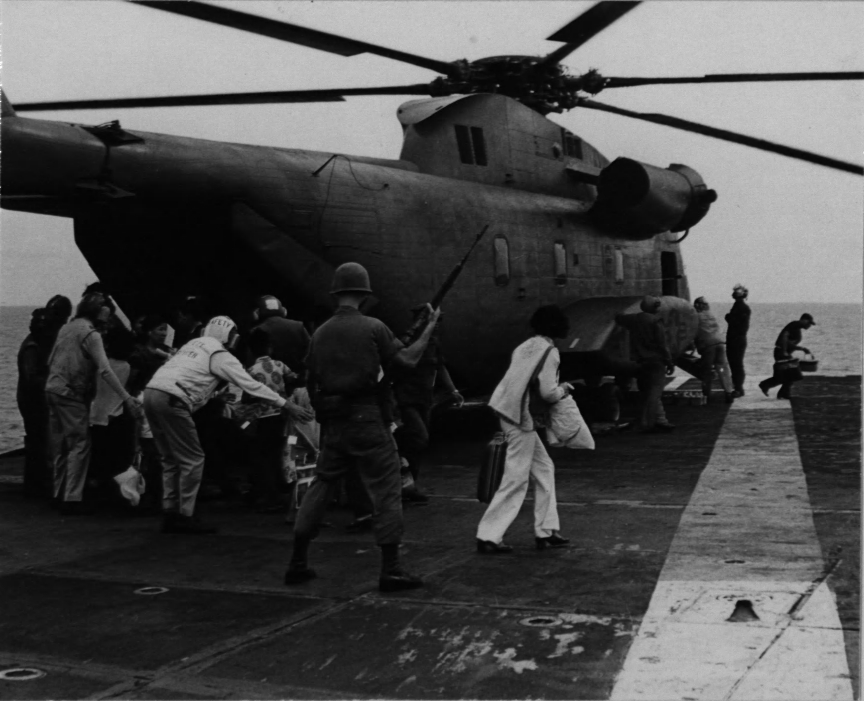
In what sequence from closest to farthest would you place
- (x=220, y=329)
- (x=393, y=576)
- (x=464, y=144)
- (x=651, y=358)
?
(x=393, y=576)
(x=220, y=329)
(x=464, y=144)
(x=651, y=358)

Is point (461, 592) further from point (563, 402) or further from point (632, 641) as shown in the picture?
point (563, 402)

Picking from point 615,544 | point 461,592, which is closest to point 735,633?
point 461,592

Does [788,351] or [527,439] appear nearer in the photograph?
[527,439]

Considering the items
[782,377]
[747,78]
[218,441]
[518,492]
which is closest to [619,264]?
[782,377]

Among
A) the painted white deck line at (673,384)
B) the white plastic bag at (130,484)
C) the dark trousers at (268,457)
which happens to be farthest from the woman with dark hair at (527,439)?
the painted white deck line at (673,384)

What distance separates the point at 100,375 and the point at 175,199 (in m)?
1.89

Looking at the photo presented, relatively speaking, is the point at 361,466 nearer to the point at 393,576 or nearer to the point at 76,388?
the point at 393,576

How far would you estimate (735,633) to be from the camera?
4723mm

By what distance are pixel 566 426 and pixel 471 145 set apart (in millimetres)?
6756

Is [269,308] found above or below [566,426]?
above

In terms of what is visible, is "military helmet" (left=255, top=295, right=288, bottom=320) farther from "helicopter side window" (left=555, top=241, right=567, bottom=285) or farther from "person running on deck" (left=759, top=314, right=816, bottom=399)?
"person running on deck" (left=759, top=314, right=816, bottom=399)

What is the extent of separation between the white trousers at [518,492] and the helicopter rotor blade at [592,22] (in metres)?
5.36

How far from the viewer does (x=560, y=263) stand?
13570 mm

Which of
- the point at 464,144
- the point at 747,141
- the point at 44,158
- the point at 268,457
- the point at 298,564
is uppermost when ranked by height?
the point at 464,144
